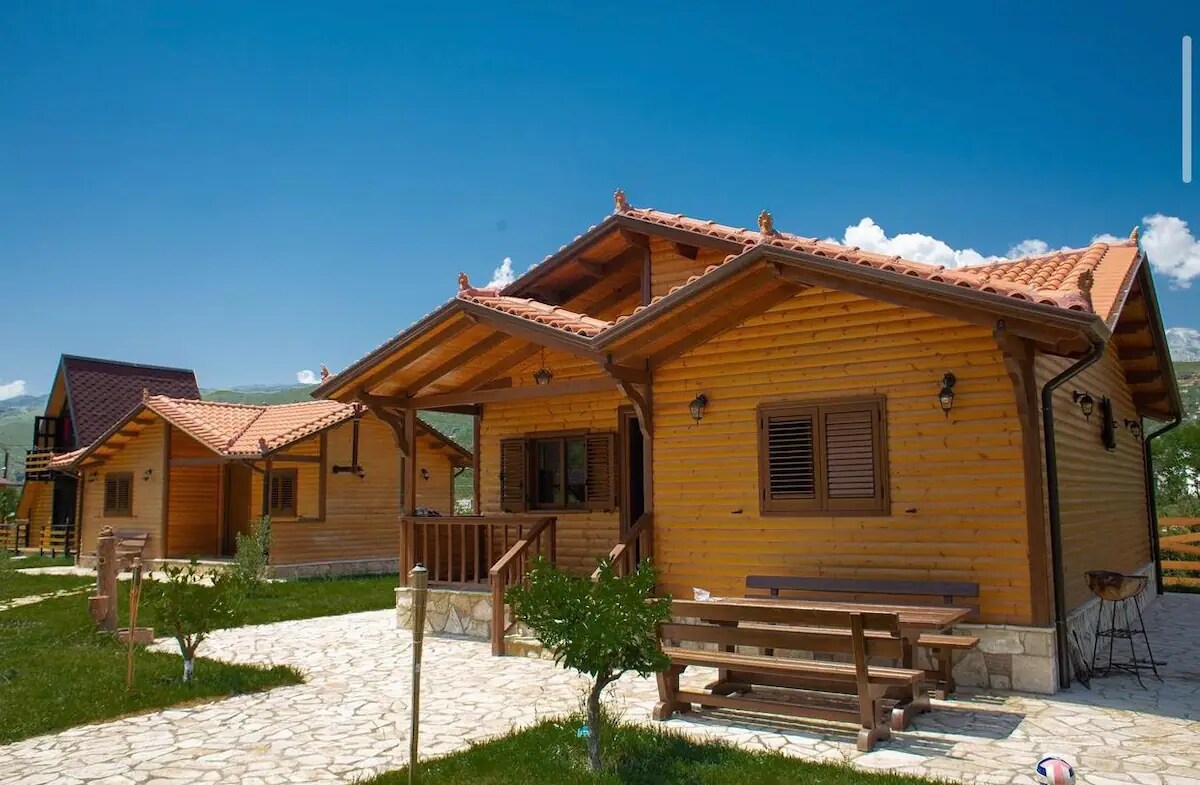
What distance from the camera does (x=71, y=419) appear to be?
32.0 meters

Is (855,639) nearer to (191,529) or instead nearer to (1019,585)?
(1019,585)

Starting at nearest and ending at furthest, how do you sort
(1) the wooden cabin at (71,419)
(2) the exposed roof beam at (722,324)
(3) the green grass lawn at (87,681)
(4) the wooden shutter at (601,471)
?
(3) the green grass lawn at (87,681) → (2) the exposed roof beam at (722,324) → (4) the wooden shutter at (601,471) → (1) the wooden cabin at (71,419)

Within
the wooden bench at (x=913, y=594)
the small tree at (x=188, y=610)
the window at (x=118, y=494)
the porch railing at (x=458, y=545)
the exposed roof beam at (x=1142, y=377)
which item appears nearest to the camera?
the wooden bench at (x=913, y=594)

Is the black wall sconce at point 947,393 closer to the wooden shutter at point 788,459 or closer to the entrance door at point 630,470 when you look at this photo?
the wooden shutter at point 788,459

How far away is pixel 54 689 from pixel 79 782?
327 cm

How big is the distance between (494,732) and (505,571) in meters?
3.87

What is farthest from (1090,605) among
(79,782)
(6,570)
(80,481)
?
(80,481)

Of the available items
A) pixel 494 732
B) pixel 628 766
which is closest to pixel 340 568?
pixel 494 732

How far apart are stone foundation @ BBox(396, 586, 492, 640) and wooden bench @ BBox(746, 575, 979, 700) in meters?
3.68

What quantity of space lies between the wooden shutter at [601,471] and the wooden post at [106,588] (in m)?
6.18

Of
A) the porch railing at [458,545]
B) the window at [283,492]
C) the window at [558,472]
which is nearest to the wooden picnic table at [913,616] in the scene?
the porch railing at [458,545]

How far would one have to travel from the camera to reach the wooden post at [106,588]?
11.3 metres

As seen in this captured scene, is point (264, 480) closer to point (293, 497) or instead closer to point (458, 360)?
point (293, 497)

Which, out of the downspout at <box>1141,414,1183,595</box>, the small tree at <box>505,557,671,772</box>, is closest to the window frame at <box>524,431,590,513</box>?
the small tree at <box>505,557,671,772</box>
